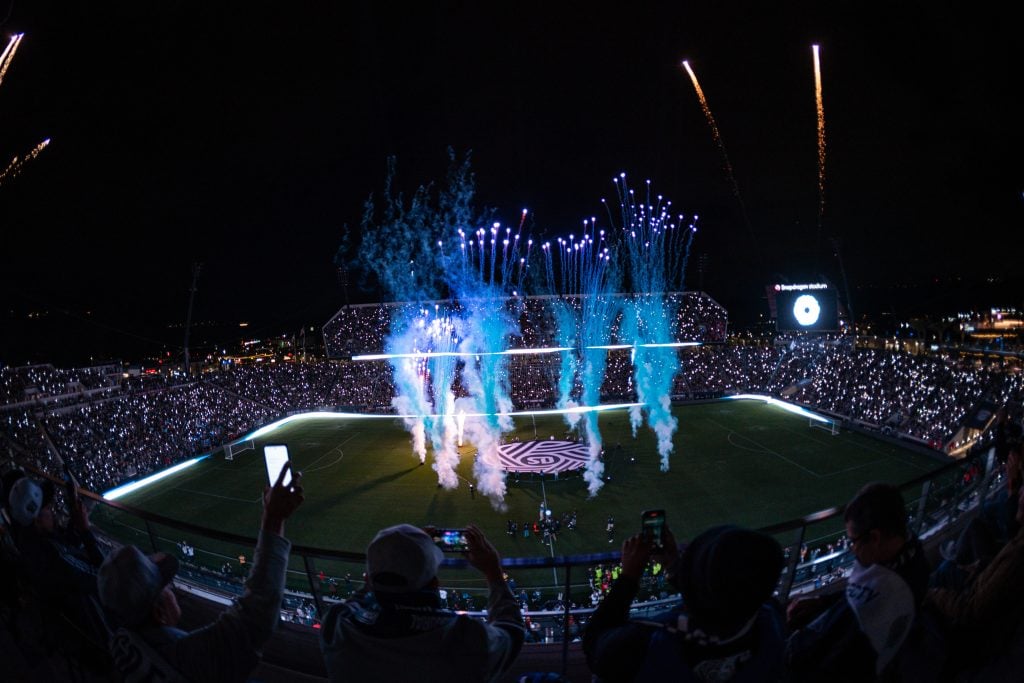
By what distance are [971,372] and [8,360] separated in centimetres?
10761

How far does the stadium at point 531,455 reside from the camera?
58.5 feet

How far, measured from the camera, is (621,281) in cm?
6019

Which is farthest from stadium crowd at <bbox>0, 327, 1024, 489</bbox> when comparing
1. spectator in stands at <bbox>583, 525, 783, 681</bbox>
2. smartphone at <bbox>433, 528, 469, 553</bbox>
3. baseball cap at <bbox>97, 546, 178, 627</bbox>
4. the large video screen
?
spectator in stands at <bbox>583, 525, 783, 681</bbox>

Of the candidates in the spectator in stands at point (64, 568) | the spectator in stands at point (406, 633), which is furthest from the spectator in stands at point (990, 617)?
the spectator in stands at point (64, 568)

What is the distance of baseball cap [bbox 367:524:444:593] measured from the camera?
6.29ft

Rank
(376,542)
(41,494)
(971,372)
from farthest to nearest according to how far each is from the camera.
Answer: (971,372)
(41,494)
(376,542)

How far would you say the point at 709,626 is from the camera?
1675 mm

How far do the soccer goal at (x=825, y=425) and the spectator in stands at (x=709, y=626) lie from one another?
35.1 metres

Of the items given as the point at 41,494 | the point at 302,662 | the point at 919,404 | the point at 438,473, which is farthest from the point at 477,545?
the point at 919,404

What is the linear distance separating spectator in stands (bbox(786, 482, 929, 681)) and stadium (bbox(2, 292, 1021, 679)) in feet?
8.35

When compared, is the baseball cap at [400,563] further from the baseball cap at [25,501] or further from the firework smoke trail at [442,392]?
the firework smoke trail at [442,392]

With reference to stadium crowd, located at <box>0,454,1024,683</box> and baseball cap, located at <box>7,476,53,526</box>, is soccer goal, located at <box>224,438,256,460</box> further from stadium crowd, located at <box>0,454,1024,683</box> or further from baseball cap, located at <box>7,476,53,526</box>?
stadium crowd, located at <box>0,454,1024,683</box>

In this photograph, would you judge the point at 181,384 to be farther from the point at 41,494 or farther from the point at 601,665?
the point at 601,665

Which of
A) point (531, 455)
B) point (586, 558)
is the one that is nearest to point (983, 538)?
point (586, 558)
